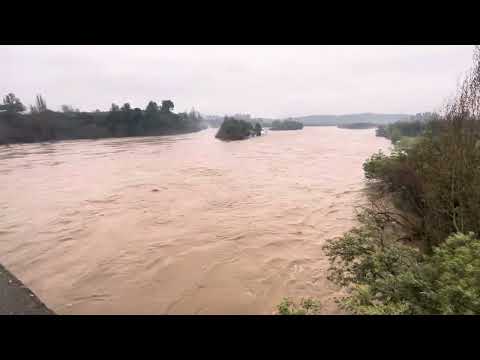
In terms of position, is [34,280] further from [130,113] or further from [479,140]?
[130,113]

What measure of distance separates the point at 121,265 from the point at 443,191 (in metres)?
6.45

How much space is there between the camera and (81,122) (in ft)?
135

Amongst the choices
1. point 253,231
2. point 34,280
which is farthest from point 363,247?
point 34,280

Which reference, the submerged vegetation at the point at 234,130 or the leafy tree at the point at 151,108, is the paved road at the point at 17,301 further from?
the leafy tree at the point at 151,108

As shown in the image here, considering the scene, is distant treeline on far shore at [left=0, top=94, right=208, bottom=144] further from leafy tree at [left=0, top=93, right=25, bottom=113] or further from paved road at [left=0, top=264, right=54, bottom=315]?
paved road at [left=0, top=264, right=54, bottom=315]

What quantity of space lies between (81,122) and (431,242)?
48.6m

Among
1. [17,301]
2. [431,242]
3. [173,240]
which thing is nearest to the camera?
[17,301]

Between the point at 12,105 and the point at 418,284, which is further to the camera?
the point at 12,105

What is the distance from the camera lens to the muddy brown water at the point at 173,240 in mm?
4297

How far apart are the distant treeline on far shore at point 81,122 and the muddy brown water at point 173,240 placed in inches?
1103

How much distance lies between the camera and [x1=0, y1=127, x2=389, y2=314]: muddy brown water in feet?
14.1

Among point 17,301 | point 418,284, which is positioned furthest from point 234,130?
point 418,284

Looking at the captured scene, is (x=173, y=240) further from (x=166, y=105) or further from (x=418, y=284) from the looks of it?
(x=166, y=105)
